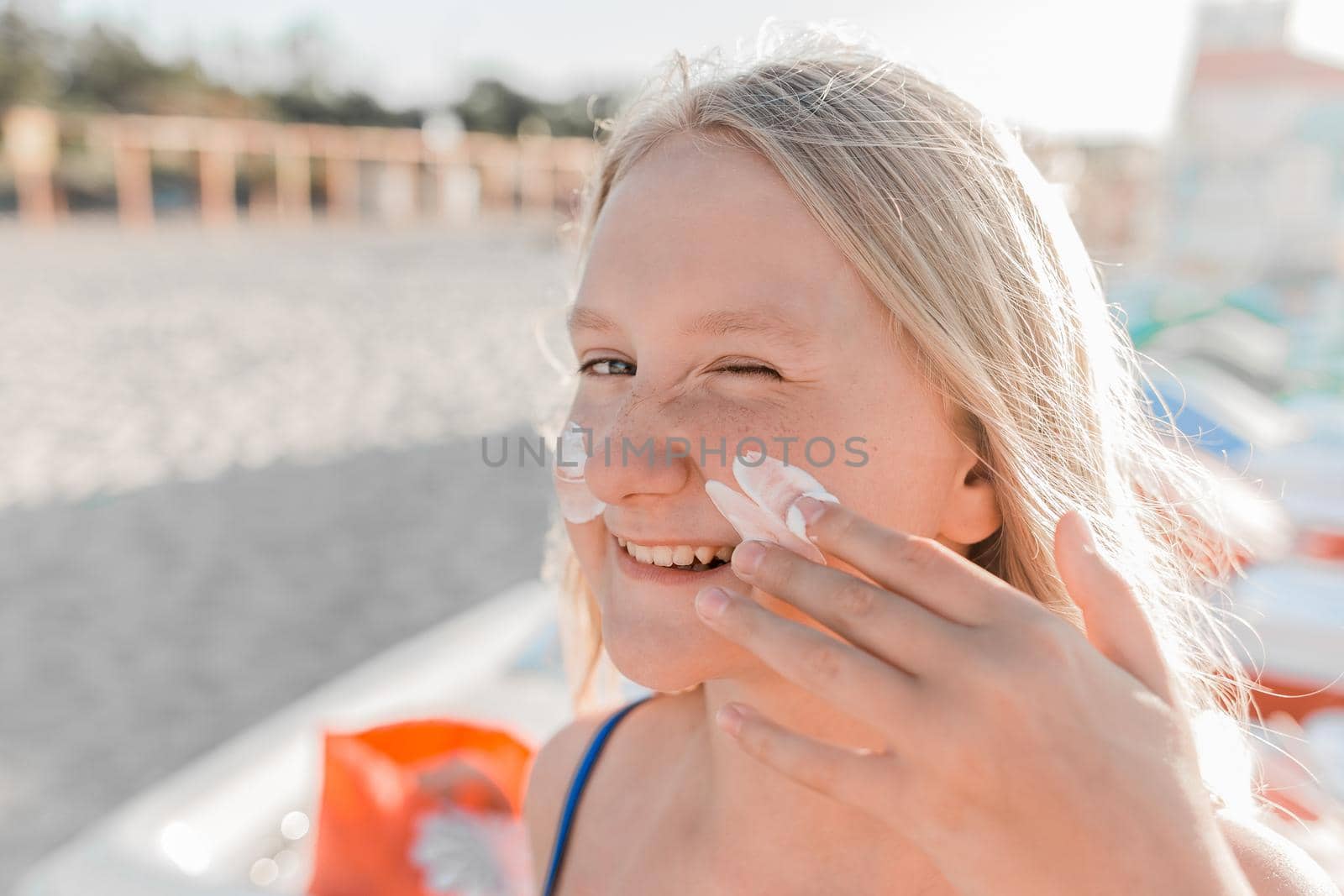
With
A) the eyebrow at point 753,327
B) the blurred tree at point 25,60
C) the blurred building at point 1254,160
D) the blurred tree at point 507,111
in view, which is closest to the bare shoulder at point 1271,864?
the eyebrow at point 753,327

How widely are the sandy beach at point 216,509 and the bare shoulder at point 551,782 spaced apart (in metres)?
0.65

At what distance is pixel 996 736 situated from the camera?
558mm

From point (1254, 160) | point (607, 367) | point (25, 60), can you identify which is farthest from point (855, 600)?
point (25, 60)

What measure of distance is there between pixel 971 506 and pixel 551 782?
0.78m

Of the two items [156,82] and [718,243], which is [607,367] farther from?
[156,82]

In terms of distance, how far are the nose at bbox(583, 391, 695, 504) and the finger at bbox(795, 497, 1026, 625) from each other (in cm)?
31

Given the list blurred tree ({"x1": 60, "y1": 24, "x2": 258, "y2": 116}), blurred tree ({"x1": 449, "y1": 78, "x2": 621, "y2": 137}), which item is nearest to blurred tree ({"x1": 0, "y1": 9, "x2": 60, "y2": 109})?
blurred tree ({"x1": 60, "y1": 24, "x2": 258, "y2": 116})

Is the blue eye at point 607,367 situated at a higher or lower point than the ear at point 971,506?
higher

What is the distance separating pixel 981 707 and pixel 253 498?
233 inches

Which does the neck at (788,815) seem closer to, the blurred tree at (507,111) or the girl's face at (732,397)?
the girl's face at (732,397)

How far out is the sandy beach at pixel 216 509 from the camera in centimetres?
352

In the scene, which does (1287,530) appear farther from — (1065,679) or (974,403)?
(1065,679)

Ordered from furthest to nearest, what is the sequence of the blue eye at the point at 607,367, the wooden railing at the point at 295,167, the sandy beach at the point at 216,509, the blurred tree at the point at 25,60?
the blurred tree at the point at 25,60 → the wooden railing at the point at 295,167 → the sandy beach at the point at 216,509 → the blue eye at the point at 607,367

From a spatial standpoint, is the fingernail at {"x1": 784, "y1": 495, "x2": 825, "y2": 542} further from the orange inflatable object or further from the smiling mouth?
the orange inflatable object
